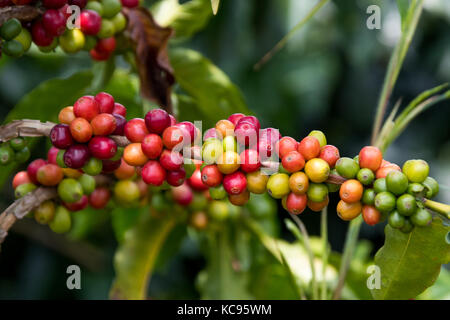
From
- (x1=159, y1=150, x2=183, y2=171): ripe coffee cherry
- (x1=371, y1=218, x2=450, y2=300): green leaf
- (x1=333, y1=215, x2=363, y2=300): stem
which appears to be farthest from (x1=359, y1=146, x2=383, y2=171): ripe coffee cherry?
(x1=333, y1=215, x2=363, y2=300): stem

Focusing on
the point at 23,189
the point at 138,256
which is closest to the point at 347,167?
the point at 23,189

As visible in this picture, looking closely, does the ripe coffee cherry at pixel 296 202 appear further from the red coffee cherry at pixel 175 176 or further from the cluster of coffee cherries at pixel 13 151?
the cluster of coffee cherries at pixel 13 151

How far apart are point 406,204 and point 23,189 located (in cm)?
52

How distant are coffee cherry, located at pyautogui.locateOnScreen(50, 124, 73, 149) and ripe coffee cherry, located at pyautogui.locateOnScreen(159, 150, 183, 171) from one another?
120mm

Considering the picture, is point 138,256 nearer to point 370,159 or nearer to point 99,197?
point 99,197

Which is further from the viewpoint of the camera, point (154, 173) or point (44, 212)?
point (44, 212)

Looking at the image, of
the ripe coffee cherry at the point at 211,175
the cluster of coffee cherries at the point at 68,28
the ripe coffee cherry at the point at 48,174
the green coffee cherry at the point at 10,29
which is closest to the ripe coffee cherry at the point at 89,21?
the cluster of coffee cherries at the point at 68,28

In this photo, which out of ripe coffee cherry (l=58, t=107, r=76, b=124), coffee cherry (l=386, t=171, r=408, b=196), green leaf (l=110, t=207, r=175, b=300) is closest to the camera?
coffee cherry (l=386, t=171, r=408, b=196)

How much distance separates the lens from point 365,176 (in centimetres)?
60

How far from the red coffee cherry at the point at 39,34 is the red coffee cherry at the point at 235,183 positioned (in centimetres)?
36

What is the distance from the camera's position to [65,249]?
7.82 ft

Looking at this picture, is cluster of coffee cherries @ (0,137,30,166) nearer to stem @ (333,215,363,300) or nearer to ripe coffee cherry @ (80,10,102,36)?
ripe coffee cherry @ (80,10,102,36)

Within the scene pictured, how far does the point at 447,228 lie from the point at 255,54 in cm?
160

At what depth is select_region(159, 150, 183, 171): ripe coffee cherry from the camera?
2.07 feet
